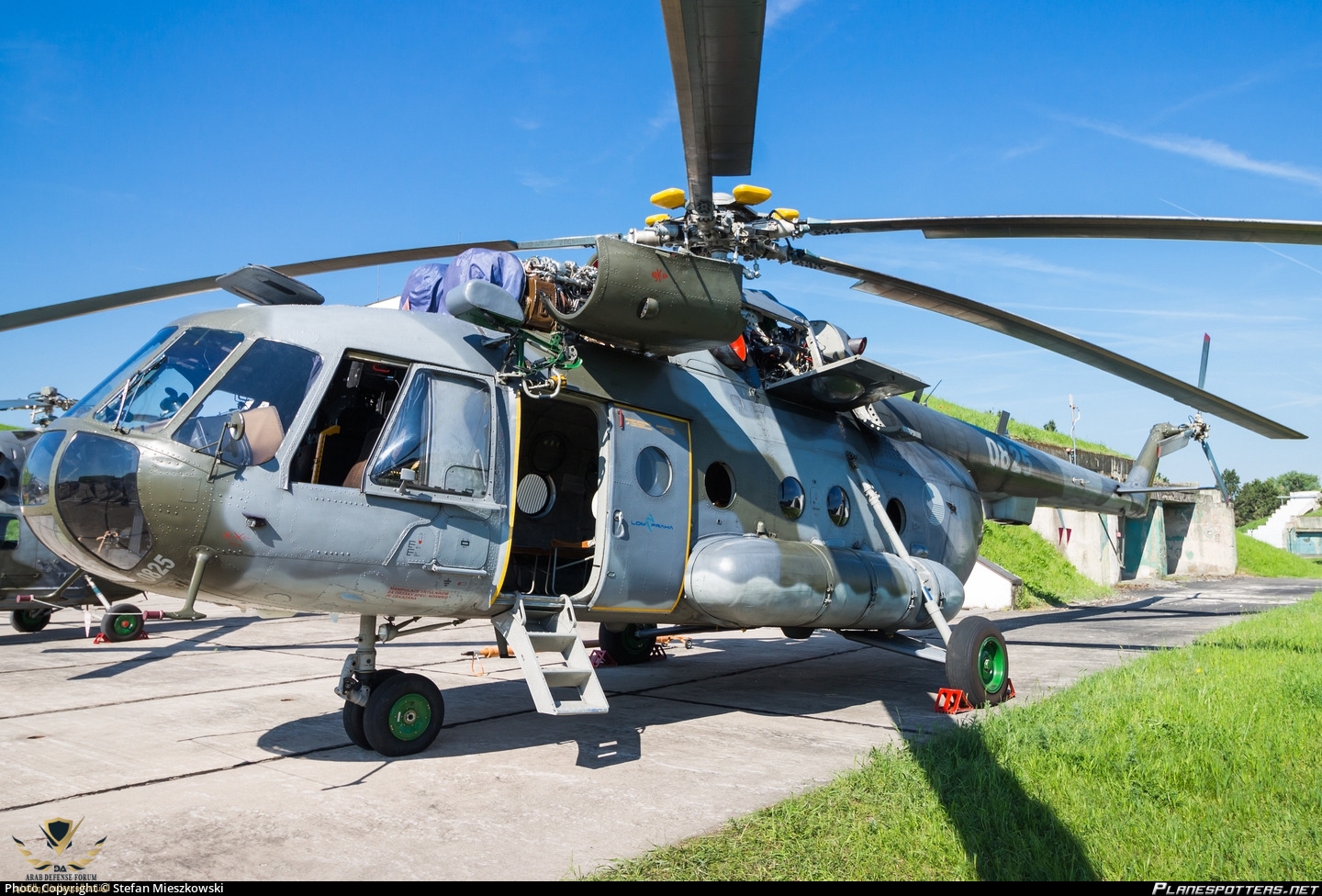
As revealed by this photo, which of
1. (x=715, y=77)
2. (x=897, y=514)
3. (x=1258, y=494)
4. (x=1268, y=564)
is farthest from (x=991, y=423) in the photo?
(x=1258, y=494)

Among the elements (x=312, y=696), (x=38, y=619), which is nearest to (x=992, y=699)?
(x=312, y=696)

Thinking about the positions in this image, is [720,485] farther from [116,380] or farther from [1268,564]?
[1268,564]

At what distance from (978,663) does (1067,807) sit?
369 cm

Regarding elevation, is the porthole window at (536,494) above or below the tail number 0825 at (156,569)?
above

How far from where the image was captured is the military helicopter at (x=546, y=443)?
5191 millimetres

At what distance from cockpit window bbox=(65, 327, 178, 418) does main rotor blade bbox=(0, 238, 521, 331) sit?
715mm

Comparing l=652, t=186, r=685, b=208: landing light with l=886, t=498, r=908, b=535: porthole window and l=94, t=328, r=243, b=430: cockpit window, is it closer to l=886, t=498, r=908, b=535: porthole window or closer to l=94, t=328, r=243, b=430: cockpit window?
l=94, t=328, r=243, b=430: cockpit window

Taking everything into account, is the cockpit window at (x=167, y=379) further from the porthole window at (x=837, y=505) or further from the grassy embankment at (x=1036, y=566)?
the grassy embankment at (x=1036, y=566)

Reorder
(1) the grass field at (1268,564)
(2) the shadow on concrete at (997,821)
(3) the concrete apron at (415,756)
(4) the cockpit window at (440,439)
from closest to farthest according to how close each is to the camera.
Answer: (2) the shadow on concrete at (997,821)
(3) the concrete apron at (415,756)
(4) the cockpit window at (440,439)
(1) the grass field at (1268,564)

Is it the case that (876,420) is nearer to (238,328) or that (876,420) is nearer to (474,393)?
(474,393)

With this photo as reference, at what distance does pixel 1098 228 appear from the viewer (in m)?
6.14

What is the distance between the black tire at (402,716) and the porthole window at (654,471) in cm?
222

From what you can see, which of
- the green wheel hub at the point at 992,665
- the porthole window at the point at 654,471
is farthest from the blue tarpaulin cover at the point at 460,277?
the green wheel hub at the point at 992,665

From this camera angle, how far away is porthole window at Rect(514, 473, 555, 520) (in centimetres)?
834
